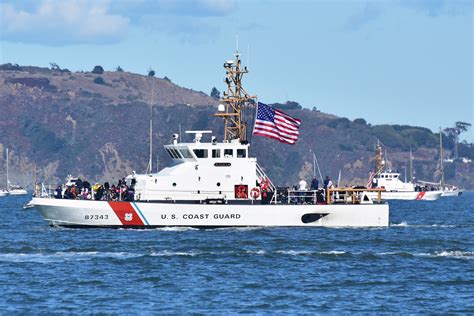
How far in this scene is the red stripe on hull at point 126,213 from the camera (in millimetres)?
56406

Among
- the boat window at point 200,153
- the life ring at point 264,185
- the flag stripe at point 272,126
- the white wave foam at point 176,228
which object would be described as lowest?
the white wave foam at point 176,228

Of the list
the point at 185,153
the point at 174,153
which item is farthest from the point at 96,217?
the point at 185,153

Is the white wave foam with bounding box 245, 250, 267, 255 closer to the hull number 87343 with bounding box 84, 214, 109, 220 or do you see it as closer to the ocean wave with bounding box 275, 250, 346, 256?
the ocean wave with bounding box 275, 250, 346, 256

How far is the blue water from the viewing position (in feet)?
113

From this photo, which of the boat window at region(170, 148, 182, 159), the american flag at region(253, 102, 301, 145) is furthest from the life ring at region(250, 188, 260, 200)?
the boat window at region(170, 148, 182, 159)

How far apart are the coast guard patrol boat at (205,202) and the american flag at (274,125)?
1238mm

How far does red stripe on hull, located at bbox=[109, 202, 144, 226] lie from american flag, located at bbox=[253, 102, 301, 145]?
24.4ft

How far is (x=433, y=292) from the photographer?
37.0 meters

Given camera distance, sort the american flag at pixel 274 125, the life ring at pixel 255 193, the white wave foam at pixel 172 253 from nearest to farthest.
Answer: the white wave foam at pixel 172 253 → the life ring at pixel 255 193 → the american flag at pixel 274 125

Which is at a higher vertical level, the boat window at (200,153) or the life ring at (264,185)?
the boat window at (200,153)

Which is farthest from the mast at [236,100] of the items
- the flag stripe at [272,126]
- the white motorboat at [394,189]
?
the white motorboat at [394,189]

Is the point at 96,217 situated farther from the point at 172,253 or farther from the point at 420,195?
the point at 420,195

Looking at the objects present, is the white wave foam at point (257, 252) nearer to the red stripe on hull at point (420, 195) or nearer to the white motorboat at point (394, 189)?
the white motorboat at point (394, 189)

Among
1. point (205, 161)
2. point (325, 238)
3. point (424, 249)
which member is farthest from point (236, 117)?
point (424, 249)
